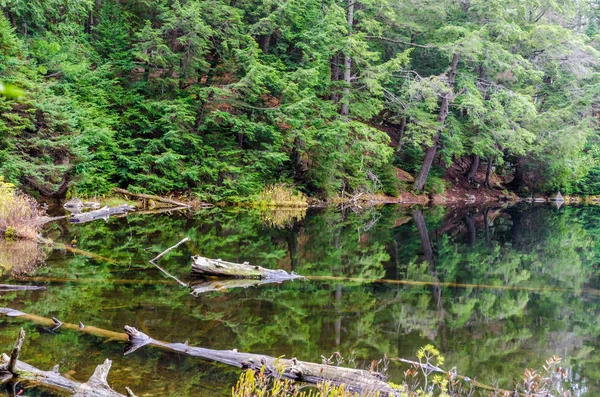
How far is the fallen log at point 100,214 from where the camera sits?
15.0 m

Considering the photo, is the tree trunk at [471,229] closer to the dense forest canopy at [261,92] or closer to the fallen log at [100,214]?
the dense forest canopy at [261,92]

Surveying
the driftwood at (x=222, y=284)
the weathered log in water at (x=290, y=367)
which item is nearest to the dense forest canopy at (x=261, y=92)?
the driftwood at (x=222, y=284)

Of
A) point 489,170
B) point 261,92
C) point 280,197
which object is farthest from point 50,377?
point 489,170

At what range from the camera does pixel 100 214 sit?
53.4ft

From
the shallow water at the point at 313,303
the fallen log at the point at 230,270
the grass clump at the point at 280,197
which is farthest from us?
the grass clump at the point at 280,197

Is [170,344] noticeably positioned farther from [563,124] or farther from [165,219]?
[563,124]

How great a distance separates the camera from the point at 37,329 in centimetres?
582

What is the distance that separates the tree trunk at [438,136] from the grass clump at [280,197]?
769cm

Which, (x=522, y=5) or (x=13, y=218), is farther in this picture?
(x=522, y=5)

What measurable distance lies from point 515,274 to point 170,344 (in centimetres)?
816

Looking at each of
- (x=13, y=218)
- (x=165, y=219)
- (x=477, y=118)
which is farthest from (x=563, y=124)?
(x=13, y=218)

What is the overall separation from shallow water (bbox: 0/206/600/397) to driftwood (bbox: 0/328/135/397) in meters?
0.17

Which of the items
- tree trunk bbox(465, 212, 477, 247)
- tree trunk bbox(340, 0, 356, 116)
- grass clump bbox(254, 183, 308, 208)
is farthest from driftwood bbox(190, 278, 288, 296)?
tree trunk bbox(340, 0, 356, 116)

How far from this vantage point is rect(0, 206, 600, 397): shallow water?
5.46 metres
